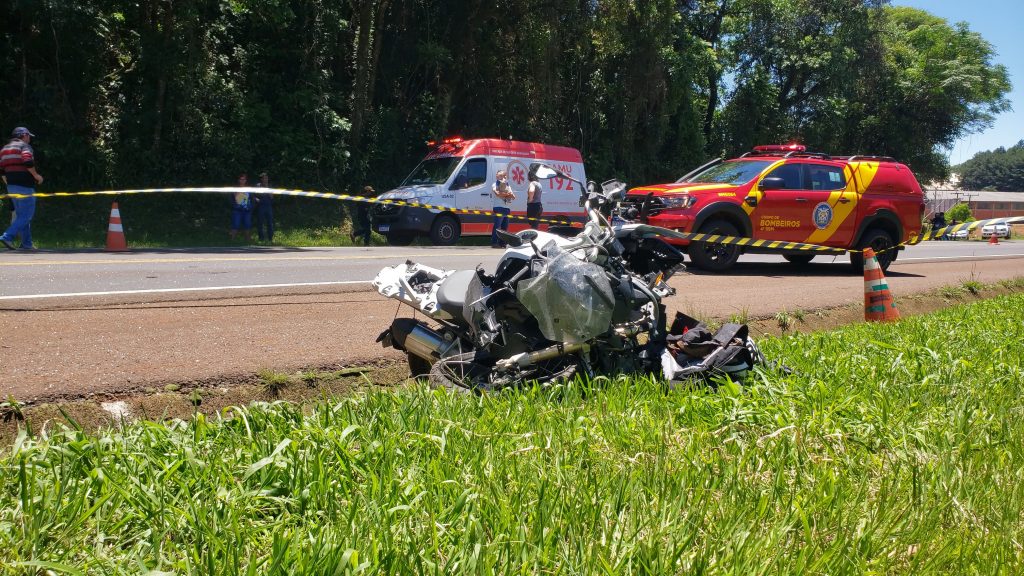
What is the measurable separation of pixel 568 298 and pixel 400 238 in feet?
53.3

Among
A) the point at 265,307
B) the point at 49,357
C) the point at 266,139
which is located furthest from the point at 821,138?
the point at 49,357

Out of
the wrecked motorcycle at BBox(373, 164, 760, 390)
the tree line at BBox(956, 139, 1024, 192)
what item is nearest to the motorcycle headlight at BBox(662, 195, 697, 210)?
the wrecked motorcycle at BBox(373, 164, 760, 390)

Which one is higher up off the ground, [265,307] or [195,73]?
[195,73]

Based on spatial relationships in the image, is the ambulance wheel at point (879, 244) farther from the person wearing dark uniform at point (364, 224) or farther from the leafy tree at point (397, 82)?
the leafy tree at point (397, 82)

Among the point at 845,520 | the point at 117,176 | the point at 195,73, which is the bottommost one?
the point at 845,520

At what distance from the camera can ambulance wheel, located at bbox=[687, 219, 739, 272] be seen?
1326cm

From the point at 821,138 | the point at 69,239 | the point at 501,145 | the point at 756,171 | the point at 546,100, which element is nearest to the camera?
the point at 756,171

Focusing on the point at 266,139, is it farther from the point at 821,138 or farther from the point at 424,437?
the point at 821,138

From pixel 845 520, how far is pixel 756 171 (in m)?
11.6

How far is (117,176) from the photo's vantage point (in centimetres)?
1972

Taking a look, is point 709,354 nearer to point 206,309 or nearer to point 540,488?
point 540,488

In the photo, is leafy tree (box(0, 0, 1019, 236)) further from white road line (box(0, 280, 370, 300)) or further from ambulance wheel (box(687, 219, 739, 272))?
ambulance wheel (box(687, 219, 739, 272))

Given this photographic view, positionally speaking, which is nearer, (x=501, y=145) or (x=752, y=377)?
(x=752, y=377)

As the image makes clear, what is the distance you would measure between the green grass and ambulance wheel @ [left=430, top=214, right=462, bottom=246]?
1575 centimetres
